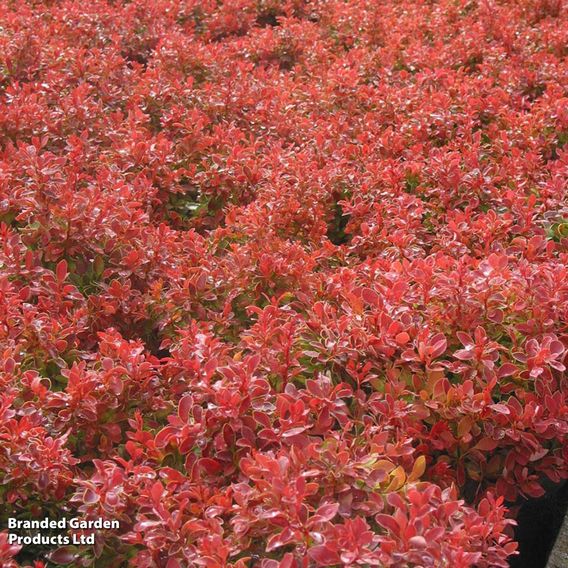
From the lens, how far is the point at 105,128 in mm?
3824

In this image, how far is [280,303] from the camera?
286 centimetres

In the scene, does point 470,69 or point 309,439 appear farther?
point 470,69

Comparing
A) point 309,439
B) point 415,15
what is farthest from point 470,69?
point 309,439

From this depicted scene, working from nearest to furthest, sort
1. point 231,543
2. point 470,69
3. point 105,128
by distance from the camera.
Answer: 1. point 231,543
2. point 105,128
3. point 470,69

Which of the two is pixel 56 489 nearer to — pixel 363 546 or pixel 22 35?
pixel 363 546

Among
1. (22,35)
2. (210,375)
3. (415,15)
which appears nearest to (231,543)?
(210,375)

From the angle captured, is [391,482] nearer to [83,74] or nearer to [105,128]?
[105,128]

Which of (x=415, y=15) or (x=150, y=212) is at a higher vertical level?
(x=415, y=15)

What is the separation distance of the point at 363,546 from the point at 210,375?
0.71 meters

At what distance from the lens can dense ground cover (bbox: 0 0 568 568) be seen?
1.96m

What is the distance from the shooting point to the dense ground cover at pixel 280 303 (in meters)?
1.96

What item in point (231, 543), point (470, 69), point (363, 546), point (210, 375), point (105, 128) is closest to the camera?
point (363, 546)

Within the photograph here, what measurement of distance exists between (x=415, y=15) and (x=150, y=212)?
122 inches

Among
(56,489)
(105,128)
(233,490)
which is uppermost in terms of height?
(105,128)
